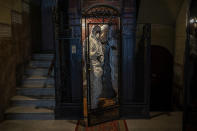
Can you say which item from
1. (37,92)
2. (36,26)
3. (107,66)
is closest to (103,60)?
(107,66)

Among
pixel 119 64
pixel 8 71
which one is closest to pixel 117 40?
pixel 119 64

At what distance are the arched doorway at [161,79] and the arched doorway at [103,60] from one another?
4.92 feet

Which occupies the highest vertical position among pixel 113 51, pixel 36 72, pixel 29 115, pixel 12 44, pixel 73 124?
pixel 12 44

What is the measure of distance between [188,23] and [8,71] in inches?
170

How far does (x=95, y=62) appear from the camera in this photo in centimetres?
532

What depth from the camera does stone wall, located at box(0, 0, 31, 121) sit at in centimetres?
498

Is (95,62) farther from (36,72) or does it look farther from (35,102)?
(36,72)

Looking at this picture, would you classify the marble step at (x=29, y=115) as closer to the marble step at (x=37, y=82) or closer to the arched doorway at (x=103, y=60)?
the arched doorway at (x=103, y=60)

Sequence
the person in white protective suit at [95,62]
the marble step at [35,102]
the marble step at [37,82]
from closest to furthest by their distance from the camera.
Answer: the person in white protective suit at [95,62]
the marble step at [35,102]
the marble step at [37,82]

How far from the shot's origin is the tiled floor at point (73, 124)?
4535 millimetres

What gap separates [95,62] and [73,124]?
1608 millimetres

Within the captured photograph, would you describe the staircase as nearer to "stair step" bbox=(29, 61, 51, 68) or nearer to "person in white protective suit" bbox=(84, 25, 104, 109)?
"stair step" bbox=(29, 61, 51, 68)

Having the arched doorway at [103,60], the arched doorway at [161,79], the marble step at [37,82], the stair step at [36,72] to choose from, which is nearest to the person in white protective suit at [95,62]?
the arched doorway at [103,60]

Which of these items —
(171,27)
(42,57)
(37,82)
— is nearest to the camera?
(37,82)
